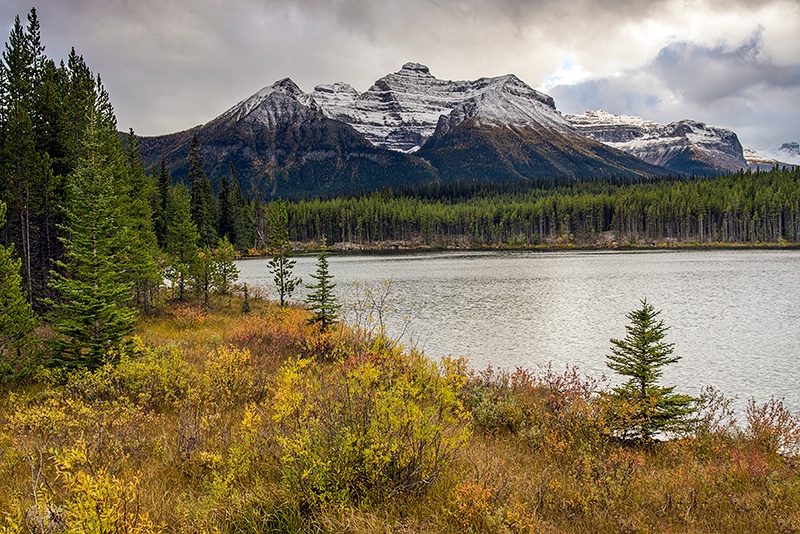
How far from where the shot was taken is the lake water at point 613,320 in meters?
21.1

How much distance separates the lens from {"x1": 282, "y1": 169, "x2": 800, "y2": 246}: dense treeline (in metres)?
133

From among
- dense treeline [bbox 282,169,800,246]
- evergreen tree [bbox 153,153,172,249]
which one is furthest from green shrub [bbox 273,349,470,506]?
dense treeline [bbox 282,169,800,246]

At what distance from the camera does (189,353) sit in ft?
59.1

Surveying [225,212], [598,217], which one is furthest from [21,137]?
[598,217]

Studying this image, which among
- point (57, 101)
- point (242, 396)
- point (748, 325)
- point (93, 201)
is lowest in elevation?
point (748, 325)

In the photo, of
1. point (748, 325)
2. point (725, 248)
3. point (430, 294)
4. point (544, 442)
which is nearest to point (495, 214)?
point (725, 248)

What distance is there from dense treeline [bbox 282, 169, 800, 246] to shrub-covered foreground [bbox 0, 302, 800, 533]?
152844 millimetres

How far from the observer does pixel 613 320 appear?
32.8m

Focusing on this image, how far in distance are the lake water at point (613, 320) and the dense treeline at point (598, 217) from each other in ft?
292

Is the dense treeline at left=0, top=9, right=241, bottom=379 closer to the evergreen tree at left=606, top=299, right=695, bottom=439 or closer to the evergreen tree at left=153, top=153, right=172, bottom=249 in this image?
the evergreen tree at left=606, top=299, right=695, bottom=439

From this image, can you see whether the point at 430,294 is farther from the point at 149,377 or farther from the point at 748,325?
the point at 149,377

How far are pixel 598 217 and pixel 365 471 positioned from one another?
168137 millimetres

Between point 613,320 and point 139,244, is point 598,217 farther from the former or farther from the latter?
point 139,244

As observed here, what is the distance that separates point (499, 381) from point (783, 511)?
1084 cm
